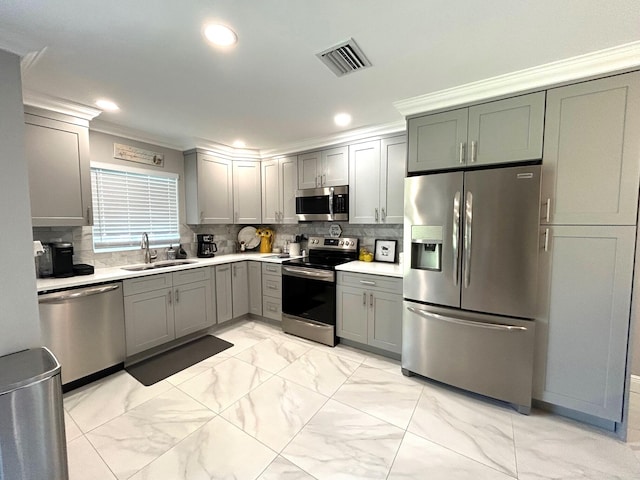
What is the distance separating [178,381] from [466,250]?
2695mm

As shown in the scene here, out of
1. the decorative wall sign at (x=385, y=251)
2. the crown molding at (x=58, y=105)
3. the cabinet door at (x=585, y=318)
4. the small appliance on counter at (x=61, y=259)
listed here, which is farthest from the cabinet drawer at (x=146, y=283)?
the cabinet door at (x=585, y=318)

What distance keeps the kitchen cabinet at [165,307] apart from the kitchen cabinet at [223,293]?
106mm

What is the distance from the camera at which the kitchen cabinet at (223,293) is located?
135 inches

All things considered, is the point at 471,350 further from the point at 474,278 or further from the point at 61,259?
the point at 61,259

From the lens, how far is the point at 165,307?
9.48ft

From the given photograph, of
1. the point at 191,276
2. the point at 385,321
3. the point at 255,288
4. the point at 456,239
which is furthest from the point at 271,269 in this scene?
the point at 456,239

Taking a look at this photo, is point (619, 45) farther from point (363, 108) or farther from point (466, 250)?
point (363, 108)

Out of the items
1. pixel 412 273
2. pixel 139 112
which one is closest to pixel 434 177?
pixel 412 273

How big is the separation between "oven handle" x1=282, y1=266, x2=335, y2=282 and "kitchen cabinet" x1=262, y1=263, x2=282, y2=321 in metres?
0.19

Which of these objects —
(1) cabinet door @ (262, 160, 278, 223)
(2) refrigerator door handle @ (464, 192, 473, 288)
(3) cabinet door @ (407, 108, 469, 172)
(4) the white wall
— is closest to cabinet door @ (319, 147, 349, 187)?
(1) cabinet door @ (262, 160, 278, 223)

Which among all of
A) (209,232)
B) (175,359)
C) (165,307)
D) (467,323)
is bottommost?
(175,359)

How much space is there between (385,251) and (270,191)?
6.21ft

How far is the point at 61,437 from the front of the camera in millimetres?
1354

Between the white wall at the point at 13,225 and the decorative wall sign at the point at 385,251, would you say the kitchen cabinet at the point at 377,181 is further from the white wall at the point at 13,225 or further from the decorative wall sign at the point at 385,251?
the white wall at the point at 13,225
